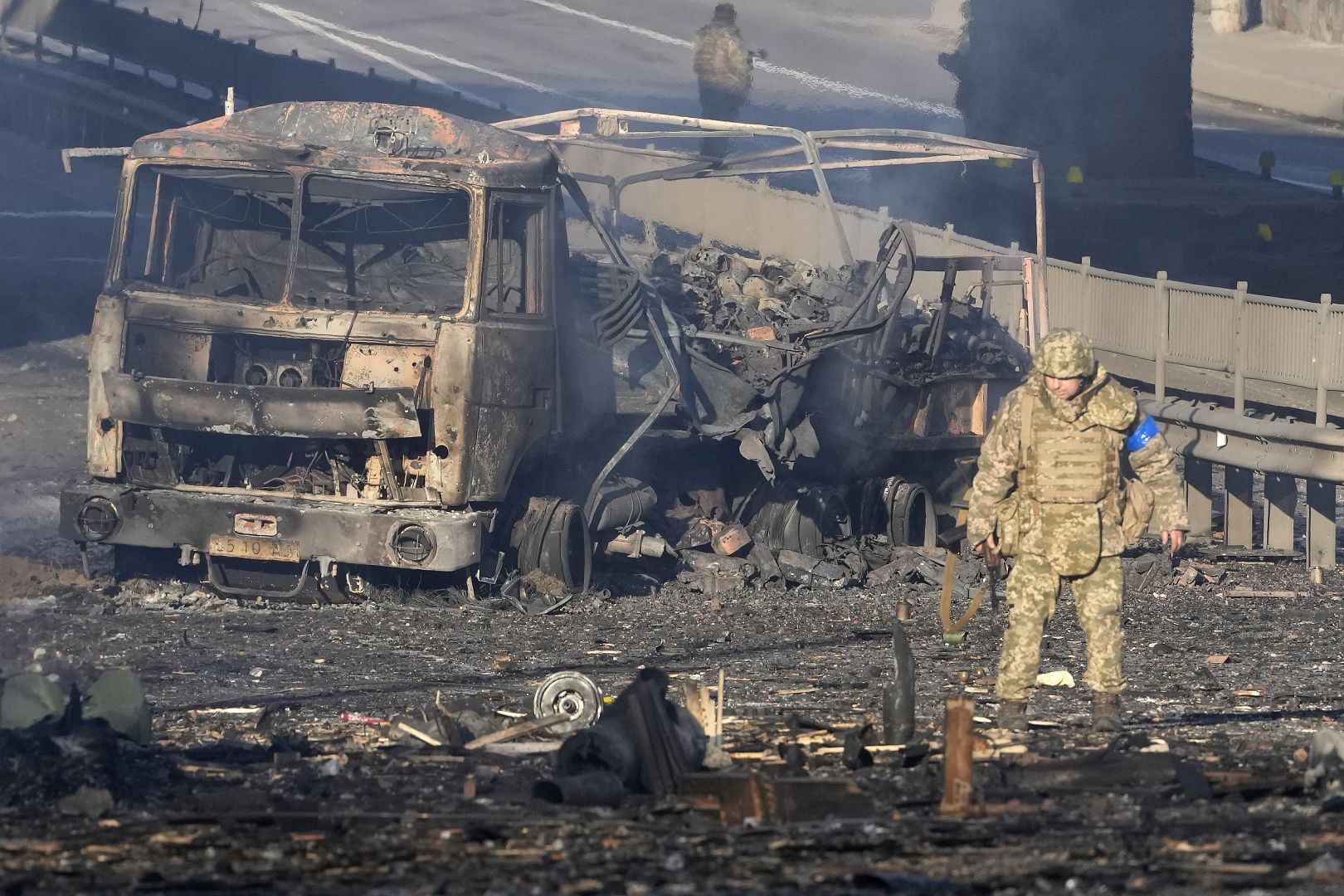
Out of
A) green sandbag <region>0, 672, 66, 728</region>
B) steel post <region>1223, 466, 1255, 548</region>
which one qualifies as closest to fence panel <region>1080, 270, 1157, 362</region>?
steel post <region>1223, 466, 1255, 548</region>

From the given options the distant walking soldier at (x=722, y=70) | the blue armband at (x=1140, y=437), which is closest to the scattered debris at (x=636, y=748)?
the blue armband at (x=1140, y=437)

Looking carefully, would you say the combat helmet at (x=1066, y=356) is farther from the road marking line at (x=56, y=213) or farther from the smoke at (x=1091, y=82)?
the smoke at (x=1091, y=82)

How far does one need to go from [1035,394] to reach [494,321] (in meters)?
3.83

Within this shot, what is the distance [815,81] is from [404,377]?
100 ft

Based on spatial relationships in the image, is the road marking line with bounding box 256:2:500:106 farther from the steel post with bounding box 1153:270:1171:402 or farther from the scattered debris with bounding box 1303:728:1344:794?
the scattered debris with bounding box 1303:728:1344:794

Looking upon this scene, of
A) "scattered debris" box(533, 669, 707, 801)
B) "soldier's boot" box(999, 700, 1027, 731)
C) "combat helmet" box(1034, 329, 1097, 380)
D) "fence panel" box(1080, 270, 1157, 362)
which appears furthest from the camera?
"fence panel" box(1080, 270, 1157, 362)

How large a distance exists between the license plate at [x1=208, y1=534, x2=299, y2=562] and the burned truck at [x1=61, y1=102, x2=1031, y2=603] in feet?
0.04

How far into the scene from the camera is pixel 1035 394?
7340 millimetres

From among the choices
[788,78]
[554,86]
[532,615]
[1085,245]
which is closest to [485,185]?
[532,615]

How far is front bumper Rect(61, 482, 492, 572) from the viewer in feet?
32.6

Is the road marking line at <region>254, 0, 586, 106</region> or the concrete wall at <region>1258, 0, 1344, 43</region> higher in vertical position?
the concrete wall at <region>1258, 0, 1344, 43</region>

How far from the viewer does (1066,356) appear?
23.3ft

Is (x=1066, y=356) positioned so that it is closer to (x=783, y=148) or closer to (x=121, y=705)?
(x=121, y=705)

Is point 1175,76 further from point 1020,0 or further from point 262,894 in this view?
point 262,894
